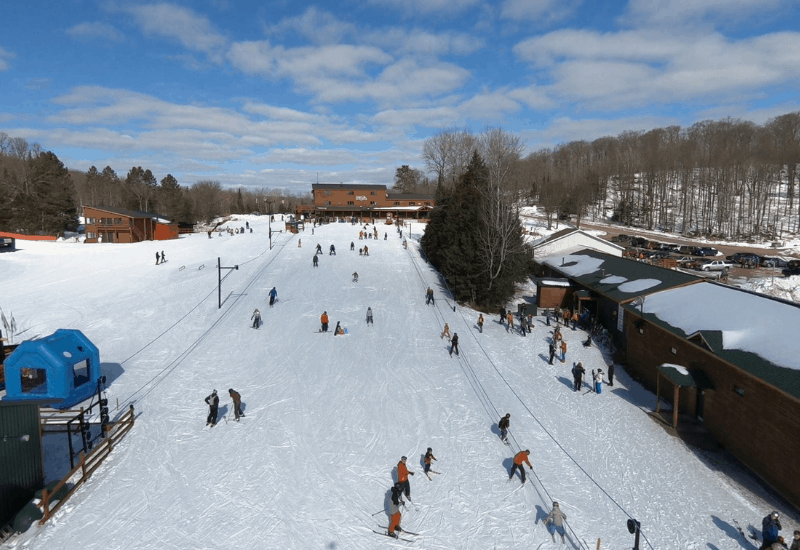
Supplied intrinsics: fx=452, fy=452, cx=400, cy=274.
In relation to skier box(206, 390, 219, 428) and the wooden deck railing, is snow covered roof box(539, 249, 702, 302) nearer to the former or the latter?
skier box(206, 390, 219, 428)

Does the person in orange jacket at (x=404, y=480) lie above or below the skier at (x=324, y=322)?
below

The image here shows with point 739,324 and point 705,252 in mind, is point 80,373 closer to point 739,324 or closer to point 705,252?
point 739,324

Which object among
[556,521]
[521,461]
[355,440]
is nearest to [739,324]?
[521,461]

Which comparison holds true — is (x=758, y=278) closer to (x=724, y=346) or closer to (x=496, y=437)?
(x=724, y=346)

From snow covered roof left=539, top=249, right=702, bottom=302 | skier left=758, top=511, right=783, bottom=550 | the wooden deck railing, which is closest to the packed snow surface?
the wooden deck railing

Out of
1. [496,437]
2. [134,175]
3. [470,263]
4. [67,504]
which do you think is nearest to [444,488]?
[496,437]

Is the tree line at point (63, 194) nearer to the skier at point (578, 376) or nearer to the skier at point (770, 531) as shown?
the skier at point (578, 376)

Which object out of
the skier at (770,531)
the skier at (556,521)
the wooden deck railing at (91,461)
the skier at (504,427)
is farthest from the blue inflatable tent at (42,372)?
the skier at (770,531)
